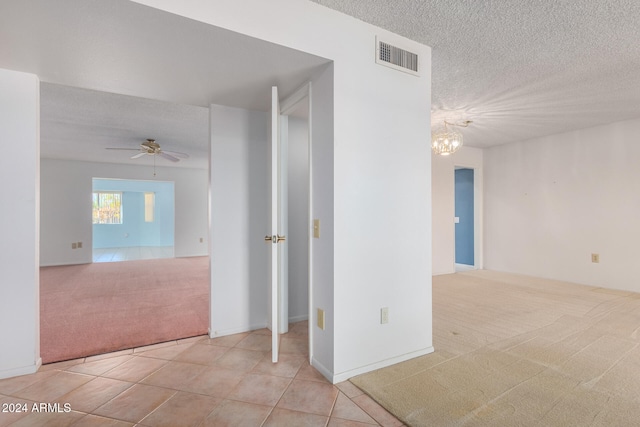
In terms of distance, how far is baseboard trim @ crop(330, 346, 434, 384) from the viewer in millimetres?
1984

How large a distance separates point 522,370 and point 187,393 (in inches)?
87.2

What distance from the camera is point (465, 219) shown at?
21.4ft

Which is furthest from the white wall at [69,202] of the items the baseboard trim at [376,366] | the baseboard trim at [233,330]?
the baseboard trim at [376,366]

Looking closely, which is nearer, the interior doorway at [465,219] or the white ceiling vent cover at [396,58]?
the white ceiling vent cover at [396,58]

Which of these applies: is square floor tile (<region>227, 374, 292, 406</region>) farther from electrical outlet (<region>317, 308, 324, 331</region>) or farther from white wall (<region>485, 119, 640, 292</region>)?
white wall (<region>485, 119, 640, 292</region>)

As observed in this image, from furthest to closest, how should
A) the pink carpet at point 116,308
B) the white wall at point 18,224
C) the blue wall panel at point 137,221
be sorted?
1. the blue wall panel at point 137,221
2. the pink carpet at point 116,308
3. the white wall at point 18,224

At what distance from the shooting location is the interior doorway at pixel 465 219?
6.33 metres

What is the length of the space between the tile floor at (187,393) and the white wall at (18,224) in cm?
25

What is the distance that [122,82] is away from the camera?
2.34m

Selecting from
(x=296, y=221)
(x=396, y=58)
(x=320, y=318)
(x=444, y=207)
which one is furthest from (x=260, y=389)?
(x=444, y=207)

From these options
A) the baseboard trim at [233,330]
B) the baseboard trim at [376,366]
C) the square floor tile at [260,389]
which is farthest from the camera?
the baseboard trim at [233,330]

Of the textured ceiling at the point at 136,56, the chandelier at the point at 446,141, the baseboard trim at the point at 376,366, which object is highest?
the textured ceiling at the point at 136,56

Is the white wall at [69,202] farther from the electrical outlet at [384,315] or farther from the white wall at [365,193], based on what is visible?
the electrical outlet at [384,315]

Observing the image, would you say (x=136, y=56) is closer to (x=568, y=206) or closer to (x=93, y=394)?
(x=93, y=394)
